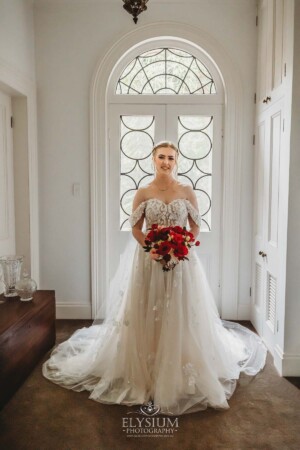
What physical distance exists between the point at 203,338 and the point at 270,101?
2040 millimetres

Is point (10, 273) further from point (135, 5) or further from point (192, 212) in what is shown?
point (135, 5)

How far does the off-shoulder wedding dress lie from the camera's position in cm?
245

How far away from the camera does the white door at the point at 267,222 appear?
3.11m

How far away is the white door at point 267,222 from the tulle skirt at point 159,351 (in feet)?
1.87

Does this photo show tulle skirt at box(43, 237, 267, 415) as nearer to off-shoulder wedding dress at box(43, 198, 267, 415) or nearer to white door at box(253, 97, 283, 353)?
off-shoulder wedding dress at box(43, 198, 267, 415)

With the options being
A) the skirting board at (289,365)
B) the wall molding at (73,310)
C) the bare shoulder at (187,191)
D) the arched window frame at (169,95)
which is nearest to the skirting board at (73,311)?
the wall molding at (73,310)

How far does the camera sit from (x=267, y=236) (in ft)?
11.0

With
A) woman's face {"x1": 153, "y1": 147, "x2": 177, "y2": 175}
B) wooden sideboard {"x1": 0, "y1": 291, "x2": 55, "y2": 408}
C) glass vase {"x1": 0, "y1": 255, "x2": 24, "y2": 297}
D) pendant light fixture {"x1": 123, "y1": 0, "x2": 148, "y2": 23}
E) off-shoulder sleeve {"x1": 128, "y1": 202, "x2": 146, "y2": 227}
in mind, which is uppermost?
pendant light fixture {"x1": 123, "y1": 0, "x2": 148, "y2": 23}

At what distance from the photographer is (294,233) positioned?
2.75m

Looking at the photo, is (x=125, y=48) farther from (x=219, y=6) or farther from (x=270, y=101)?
(x=270, y=101)

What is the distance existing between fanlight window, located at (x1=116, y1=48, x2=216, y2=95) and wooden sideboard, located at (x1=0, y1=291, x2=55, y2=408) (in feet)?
7.56

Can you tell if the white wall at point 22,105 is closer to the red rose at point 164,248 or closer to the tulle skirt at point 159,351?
the tulle skirt at point 159,351

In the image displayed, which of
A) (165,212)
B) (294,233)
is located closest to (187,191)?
(165,212)

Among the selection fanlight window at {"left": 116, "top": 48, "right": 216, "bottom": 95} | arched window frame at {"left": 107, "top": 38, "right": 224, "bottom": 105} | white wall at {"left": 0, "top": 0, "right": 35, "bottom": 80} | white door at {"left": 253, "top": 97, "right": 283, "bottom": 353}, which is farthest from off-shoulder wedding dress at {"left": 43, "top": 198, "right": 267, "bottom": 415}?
white wall at {"left": 0, "top": 0, "right": 35, "bottom": 80}
